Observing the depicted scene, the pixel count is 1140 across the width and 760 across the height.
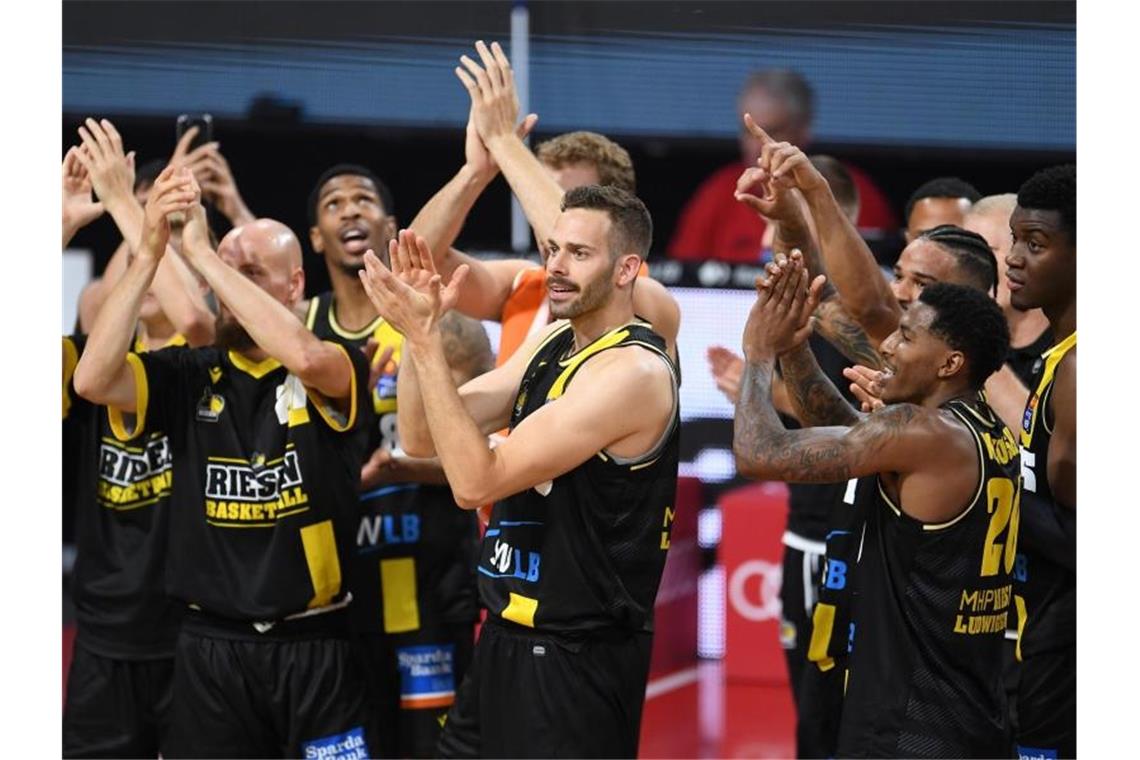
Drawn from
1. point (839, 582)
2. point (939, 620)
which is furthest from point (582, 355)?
point (839, 582)

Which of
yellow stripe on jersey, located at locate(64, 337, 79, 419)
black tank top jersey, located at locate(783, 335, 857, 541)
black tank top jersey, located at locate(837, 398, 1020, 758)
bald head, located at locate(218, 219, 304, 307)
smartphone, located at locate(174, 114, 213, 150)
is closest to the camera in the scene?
black tank top jersey, located at locate(837, 398, 1020, 758)

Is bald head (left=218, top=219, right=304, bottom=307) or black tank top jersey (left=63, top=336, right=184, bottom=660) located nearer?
bald head (left=218, top=219, right=304, bottom=307)

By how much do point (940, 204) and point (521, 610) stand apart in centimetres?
261

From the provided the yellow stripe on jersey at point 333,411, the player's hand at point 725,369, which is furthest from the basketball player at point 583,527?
the player's hand at point 725,369

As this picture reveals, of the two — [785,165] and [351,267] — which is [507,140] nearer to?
[785,165]

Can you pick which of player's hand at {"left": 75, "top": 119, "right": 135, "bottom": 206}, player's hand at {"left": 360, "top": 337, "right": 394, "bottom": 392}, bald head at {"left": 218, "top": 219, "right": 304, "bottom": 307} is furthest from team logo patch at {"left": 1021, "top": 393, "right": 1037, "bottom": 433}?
player's hand at {"left": 75, "top": 119, "right": 135, "bottom": 206}

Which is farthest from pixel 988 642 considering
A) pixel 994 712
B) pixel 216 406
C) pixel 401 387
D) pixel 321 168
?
pixel 321 168

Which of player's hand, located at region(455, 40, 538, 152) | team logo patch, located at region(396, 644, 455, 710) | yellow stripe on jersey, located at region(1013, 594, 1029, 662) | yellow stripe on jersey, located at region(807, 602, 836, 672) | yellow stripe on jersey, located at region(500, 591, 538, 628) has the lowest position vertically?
team logo patch, located at region(396, 644, 455, 710)

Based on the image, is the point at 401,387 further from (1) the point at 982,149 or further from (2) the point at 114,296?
(1) the point at 982,149

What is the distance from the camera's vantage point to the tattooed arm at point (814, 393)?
450 centimetres

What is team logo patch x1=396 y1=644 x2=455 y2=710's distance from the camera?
5457 mm

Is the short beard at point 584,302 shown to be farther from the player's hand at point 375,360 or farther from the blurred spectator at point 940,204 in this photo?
the blurred spectator at point 940,204

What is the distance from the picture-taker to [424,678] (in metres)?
5.48

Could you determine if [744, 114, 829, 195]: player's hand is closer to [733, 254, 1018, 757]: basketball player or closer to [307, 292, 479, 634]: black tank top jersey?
[733, 254, 1018, 757]: basketball player
